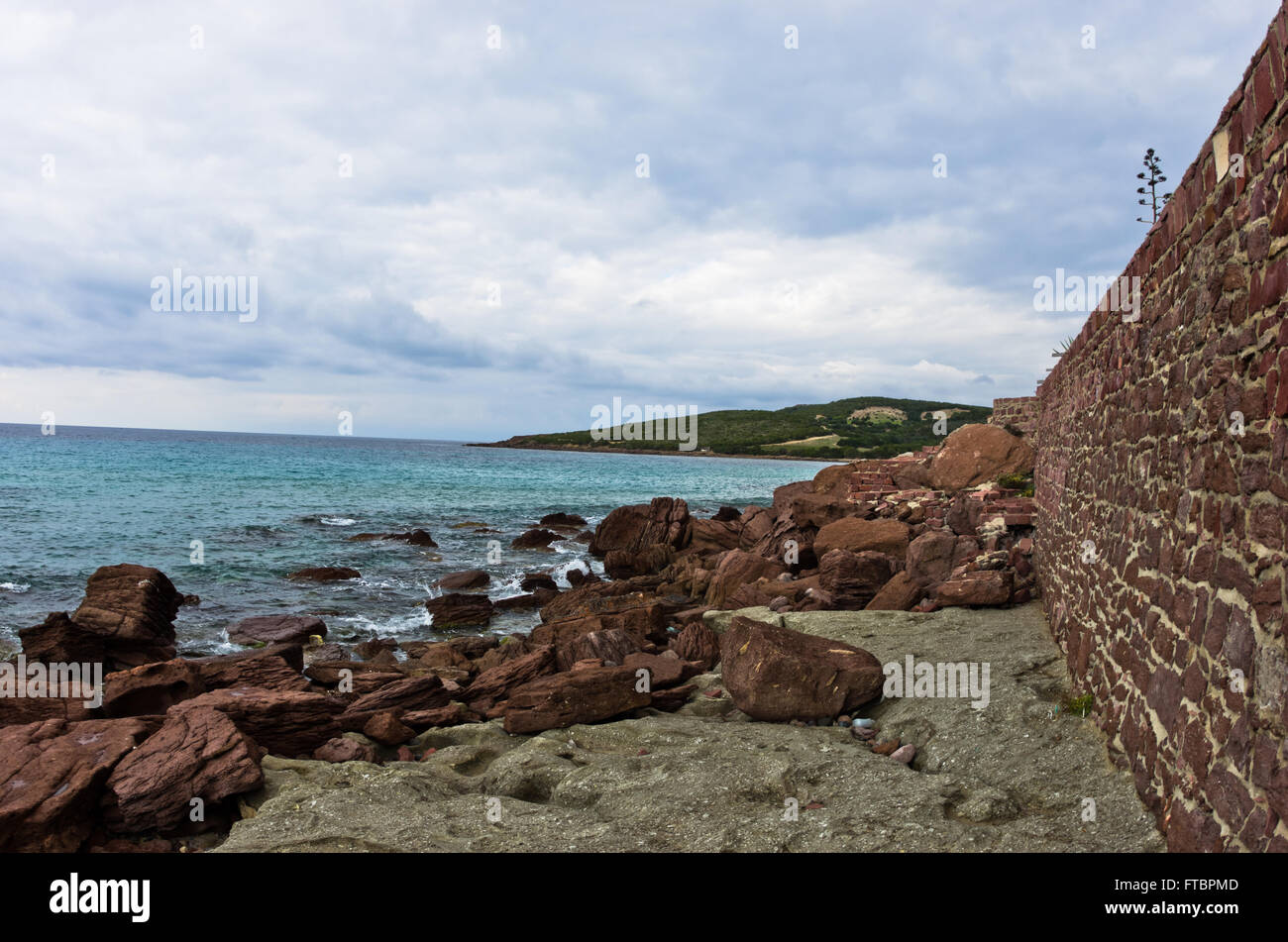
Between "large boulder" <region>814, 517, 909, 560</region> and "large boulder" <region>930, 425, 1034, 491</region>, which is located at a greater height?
"large boulder" <region>930, 425, 1034, 491</region>

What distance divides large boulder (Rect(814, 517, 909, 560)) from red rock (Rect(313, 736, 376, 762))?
397 inches

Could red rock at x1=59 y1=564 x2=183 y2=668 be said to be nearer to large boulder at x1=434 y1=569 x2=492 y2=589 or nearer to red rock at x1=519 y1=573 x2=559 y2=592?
large boulder at x1=434 y1=569 x2=492 y2=589

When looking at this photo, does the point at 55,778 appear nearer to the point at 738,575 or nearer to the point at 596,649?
the point at 596,649

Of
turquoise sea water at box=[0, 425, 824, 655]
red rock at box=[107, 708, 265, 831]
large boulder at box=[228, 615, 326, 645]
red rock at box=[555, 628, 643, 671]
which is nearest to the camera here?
red rock at box=[107, 708, 265, 831]

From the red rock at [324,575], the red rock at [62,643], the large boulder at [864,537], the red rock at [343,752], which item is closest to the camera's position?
the red rock at [343,752]

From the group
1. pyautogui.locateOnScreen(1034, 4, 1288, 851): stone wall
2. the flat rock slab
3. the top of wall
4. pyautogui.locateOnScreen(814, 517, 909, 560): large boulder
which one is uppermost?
the top of wall

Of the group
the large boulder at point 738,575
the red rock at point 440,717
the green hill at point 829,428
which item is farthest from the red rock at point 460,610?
the green hill at point 829,428

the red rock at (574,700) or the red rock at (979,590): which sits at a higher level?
the red rock at (979,590)

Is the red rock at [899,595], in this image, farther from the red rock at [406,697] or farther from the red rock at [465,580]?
the red rock at [465,580]

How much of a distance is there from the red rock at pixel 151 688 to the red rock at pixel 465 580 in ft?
42.2

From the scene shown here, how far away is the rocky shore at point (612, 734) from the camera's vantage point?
5.20m

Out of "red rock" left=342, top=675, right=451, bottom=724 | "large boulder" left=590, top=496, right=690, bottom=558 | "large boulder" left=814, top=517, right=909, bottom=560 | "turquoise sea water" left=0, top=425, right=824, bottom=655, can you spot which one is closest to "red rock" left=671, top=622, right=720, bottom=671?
"red rock" left=342, top=675, right=451, bottom=724

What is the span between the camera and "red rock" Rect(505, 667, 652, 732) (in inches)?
313

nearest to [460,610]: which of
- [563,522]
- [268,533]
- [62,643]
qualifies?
[62,643]
